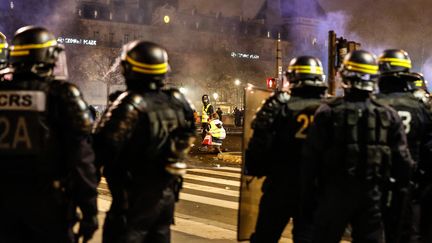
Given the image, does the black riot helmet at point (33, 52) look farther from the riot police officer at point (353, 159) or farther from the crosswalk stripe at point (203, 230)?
the crosswalk stripe at point (203, 230)

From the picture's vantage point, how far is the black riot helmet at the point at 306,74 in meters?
4.93

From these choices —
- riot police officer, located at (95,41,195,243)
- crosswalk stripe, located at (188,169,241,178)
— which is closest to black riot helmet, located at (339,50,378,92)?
riot police officer, located at (95,41,195,243)

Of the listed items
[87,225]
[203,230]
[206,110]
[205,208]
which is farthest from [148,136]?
[206,110]

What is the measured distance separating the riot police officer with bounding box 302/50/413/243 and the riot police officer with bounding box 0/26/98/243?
5.27ft

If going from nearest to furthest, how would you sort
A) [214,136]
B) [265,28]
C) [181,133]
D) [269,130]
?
[181,133]
[269,130]
[214,136]
[265,28]

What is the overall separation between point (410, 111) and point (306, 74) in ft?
3.16

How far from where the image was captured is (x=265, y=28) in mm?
83438

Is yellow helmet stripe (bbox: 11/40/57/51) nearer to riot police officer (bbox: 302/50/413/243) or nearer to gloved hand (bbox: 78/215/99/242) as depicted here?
gloved hand (bbox: 78/215/99/242)

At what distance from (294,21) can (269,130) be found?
83947mm

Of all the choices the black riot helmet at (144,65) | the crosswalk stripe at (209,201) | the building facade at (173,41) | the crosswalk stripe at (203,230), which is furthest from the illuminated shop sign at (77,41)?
the black riot helmet at (144,65)

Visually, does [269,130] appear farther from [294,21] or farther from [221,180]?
[294,21]

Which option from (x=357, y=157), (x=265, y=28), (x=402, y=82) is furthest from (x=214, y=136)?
(x=265, y=28)

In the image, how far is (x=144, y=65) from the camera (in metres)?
3.99

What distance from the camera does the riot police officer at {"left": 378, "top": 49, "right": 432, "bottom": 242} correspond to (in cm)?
501
